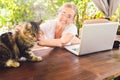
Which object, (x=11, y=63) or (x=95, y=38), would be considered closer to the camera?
(x=11, y=63)

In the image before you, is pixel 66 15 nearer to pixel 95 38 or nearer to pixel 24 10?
pixel 95 38

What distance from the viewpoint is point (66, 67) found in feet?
4.30

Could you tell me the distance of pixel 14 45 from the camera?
4.07 feet

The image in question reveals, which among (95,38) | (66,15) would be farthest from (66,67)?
(66,15)

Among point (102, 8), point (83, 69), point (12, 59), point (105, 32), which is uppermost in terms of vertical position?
point (102, 8)

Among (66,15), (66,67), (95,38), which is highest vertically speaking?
(66,15)

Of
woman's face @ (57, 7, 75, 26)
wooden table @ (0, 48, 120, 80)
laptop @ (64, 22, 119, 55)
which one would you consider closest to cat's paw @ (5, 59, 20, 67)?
wooden table @ (0, 48, 120, 80)

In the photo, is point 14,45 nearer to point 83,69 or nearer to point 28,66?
point 28,66

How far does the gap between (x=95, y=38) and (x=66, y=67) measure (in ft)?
1.27

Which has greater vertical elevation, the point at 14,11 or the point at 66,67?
the point at 14,11

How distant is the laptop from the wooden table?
54 mm

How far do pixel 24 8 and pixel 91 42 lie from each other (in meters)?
1.31

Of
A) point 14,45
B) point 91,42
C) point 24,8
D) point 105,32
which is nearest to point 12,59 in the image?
point 14,45

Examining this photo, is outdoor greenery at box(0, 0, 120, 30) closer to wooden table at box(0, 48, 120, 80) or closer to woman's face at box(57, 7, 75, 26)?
woman's face at box(57, 7, 75, 26)
